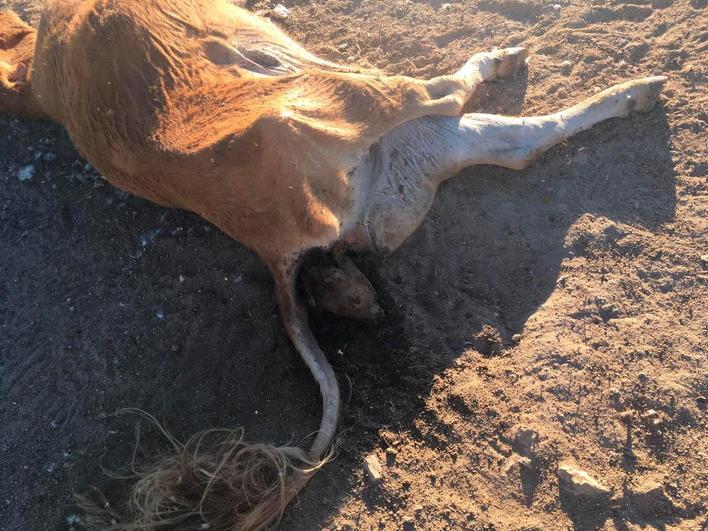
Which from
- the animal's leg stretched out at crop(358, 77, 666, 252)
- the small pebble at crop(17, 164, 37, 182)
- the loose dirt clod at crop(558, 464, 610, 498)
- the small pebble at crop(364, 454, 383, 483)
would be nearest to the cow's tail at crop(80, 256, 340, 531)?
the small pebble at crop(364, 454, 383, 483)

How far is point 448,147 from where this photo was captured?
11.6 feet

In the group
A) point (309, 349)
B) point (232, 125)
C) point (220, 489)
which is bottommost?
point (220, 489)

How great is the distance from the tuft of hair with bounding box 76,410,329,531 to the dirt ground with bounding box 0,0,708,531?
0.73 feet

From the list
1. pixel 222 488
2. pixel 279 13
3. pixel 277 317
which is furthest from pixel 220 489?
pixel 279 13

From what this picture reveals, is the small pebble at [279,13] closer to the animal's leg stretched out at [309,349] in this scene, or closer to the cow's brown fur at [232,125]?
the cow's brown fur at [232,125]

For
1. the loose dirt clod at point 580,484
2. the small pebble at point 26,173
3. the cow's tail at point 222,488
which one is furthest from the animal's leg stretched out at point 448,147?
the small pebble at point 26,173

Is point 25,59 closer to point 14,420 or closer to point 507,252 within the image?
point 14,420

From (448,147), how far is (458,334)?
119cm

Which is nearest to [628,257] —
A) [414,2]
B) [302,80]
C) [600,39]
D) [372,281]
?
[372,281]

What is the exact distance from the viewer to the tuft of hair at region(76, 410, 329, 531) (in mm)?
2588

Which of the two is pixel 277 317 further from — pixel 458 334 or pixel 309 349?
pixel 458 334

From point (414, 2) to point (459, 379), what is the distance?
3497 millimetres

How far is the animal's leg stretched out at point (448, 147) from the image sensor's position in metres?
3.36

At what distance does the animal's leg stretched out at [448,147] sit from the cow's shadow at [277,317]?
12 centimetres
